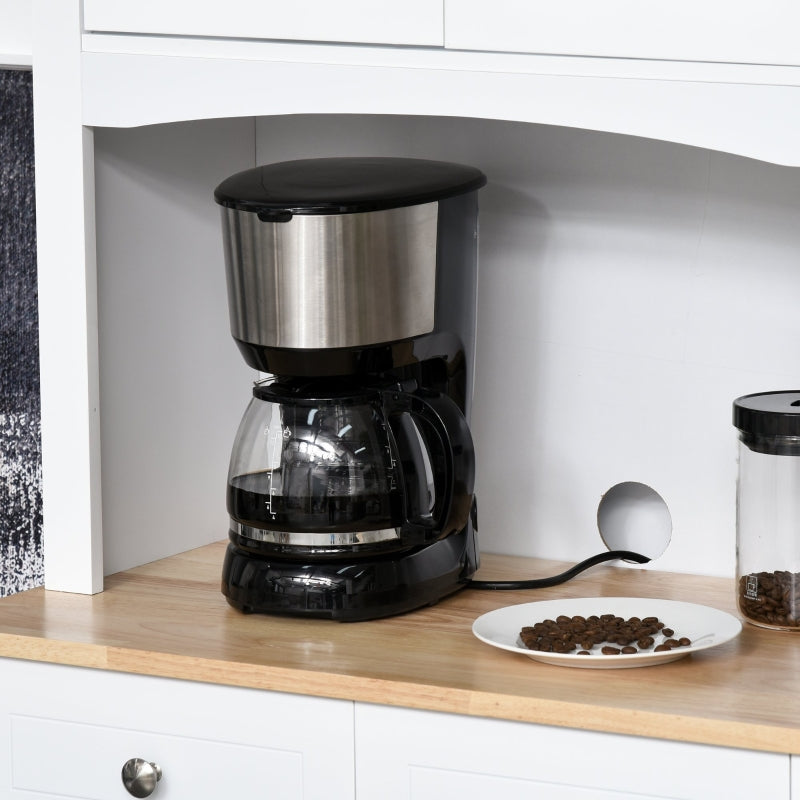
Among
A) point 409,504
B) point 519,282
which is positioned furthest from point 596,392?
point 409,504

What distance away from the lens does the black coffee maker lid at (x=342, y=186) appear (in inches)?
44.1

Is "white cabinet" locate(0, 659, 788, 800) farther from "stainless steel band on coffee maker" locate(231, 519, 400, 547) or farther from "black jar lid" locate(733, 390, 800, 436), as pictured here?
"black jar lid" locate(733, 390, 800, 436)

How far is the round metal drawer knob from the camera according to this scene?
1.14m

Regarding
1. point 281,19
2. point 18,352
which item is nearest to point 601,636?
point 281,19

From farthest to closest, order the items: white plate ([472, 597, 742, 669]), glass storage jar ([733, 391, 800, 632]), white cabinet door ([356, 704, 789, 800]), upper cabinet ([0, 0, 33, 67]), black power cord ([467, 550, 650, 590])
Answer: upper cabinet ([0, 0, 33, 67])
black power cord ([467, 550, 650, 590])
glass storage jar ([733, 391, 800, 632])
white plate ([472, 597, 742, 669])
white cabinet door ([356, 704, 789, 800])

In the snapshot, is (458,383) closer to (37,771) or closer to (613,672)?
(613,672)

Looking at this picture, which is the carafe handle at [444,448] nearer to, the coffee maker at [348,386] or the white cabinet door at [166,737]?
the coffee maker at [348,386]

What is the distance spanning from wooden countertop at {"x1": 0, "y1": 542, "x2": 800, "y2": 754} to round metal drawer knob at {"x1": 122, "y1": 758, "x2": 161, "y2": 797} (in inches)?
3.7

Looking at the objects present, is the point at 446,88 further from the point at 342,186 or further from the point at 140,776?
the point at 140,776

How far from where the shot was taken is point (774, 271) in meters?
1.34

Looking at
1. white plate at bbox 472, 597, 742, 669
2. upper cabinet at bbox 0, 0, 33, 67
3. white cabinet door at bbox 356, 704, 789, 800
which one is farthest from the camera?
upper cabinet at bbox 0, 0, 33, 67

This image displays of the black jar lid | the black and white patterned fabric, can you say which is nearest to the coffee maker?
the black jar lid

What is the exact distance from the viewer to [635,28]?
3.48 ft

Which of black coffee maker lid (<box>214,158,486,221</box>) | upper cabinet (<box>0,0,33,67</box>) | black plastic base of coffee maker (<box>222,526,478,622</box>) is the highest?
upper cabinet (<box>0,0,33,67</box>)
